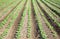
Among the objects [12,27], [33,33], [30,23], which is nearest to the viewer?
[33,33]

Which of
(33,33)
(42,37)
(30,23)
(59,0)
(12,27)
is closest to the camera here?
(42,37)

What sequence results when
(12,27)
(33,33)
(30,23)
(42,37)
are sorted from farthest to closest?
(30,23)
(12,27)
(33,33)
(42,37)

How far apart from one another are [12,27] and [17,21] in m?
1.69

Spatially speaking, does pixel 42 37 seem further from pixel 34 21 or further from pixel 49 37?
pixel 34 21

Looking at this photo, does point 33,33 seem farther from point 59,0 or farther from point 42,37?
point 59,0

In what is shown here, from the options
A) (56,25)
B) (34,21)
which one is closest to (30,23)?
(34,21)

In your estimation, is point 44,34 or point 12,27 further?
point 12,27

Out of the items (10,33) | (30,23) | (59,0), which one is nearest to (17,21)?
(30,23)

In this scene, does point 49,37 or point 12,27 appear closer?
point 49,37

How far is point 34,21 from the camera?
14.3 m

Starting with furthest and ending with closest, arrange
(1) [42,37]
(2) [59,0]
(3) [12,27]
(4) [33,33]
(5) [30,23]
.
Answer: (2) [59,0] → (5) [30,23] → (3) [12,27] → (4) [33,33] → (1) [42,37]

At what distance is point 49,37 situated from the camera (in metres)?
10.8

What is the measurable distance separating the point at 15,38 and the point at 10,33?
98cm

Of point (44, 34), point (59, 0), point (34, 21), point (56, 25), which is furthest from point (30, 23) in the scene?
point (59, 0)
